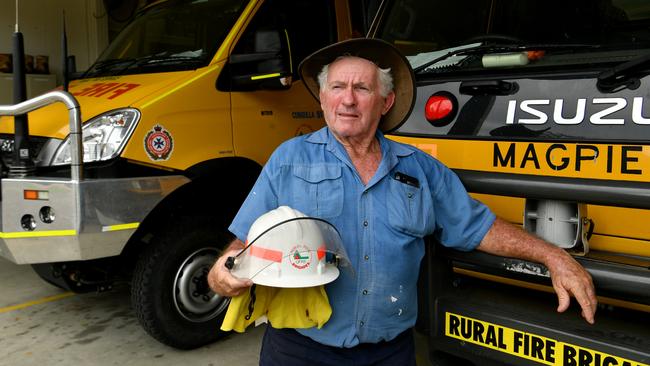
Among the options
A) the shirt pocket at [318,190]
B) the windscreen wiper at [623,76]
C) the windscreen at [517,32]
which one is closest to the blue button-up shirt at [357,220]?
the shirt pocket at [318,190]

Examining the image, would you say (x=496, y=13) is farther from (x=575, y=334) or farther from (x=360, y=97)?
(x=575, y=334)

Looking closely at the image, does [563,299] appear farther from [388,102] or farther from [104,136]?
[104,136]

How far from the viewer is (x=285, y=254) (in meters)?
1.69

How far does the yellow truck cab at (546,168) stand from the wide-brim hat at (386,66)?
324mm

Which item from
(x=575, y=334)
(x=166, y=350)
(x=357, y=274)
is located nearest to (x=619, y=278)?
(x=575, y=334)

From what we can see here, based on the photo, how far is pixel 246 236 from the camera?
1.94 m

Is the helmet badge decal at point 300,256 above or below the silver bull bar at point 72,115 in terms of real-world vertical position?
below

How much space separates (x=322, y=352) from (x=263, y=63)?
216 centimetres

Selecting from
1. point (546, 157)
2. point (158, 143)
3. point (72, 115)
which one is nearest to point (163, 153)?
point (158, 143)

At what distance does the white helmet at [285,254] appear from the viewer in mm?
1686

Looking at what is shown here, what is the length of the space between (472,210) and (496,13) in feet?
3.78

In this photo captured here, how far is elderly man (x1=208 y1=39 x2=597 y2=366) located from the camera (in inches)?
76.5

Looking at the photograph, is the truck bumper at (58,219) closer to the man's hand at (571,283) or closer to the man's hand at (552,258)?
the man's hand at (552,258)

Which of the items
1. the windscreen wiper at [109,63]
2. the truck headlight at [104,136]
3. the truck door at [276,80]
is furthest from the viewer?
the windscreen wiper at [109,63]
